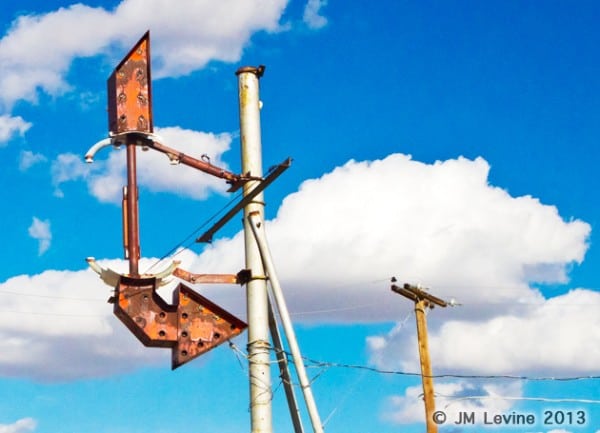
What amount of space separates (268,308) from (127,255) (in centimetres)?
218

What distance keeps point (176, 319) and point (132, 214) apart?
63.7 inches

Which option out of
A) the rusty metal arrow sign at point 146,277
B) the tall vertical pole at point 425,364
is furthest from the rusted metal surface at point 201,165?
the tall vertical pole at point 425,364

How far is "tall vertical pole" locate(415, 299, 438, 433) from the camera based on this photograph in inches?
1012

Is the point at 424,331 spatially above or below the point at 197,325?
above

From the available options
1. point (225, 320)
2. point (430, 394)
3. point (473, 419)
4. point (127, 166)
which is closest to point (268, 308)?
point (225, 320)

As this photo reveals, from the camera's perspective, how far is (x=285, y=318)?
A: 53.9 feet

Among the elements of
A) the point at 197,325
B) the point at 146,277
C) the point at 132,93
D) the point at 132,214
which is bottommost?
the point at 197,325

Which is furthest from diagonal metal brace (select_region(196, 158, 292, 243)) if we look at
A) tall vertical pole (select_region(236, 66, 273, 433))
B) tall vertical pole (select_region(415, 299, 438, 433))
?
tall vertical pole (select_region(415, 299, 438, 433))

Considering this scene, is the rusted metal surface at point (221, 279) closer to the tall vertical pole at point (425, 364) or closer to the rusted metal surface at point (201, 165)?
the rusted metal surface at point (201, 165)

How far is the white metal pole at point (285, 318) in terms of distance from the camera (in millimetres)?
16139

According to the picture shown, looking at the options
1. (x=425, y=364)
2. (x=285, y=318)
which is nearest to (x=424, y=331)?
(x=425, y=364)

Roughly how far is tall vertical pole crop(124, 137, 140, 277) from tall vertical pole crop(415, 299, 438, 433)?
34.0 feet

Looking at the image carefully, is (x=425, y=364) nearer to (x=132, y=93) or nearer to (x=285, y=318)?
(x=285, y=318)

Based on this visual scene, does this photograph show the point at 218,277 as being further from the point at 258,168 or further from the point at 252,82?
the point at 252,82
